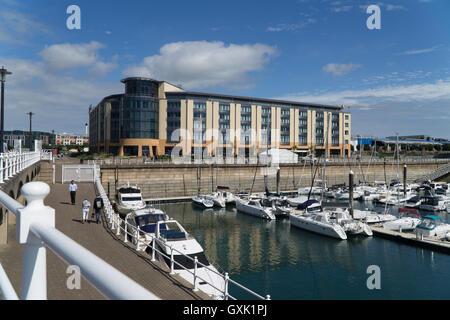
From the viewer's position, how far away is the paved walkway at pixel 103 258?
9.48 m

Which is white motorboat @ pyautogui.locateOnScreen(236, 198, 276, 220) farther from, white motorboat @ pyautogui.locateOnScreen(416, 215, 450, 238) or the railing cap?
the railing cap

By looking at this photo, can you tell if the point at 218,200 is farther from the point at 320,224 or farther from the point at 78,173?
the point at 78,173

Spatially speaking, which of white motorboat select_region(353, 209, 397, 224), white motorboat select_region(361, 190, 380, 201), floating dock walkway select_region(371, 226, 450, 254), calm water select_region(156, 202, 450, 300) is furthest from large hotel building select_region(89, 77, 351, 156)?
calm water select_region(156, 202, 450, 300)

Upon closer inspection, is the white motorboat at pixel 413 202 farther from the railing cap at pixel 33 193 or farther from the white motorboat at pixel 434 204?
the railing cap at pixel 33 193

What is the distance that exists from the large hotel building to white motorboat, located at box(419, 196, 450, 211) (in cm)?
3377

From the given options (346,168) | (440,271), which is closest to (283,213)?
(440,271)

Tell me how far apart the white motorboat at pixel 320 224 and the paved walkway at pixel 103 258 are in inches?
823

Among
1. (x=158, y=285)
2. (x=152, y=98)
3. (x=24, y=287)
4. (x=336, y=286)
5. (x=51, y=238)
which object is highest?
(x=152, y=98)

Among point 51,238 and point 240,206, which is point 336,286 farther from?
Answer: point 240,206

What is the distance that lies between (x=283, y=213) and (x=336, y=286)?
20555mm

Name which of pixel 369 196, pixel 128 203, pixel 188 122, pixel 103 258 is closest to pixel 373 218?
pixel 369 196

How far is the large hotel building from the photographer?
83.4 metres

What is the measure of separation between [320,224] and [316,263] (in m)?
7.71

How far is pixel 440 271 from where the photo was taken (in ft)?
75.9
